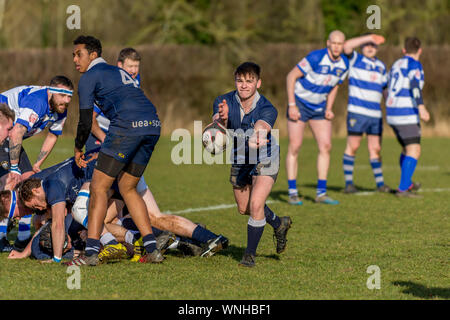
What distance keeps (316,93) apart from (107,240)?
4702 mm

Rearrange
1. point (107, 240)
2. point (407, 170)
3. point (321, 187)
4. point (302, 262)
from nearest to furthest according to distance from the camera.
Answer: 1. point (302, 262)
2. point (107, 240)
3. point (321, 187)
4. point (407, 170)

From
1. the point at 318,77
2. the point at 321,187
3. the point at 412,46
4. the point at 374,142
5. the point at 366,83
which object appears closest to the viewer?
the point at 318,77

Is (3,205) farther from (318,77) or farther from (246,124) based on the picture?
(318,77)

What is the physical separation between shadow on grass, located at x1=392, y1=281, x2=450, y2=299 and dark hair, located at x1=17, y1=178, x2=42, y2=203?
323 centimetres

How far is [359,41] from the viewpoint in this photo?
11.3 metres

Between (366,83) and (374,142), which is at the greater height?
(366,83)

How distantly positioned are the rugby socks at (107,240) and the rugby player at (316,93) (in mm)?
4149

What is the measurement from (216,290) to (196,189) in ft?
23.3

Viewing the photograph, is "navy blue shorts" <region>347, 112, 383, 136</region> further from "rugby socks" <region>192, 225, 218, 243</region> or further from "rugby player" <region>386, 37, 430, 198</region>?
"rugby socks" <region>192, 225, 218, 243</region>

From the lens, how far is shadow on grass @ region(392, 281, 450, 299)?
551 centimetres

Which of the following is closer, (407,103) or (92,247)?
(92,247)

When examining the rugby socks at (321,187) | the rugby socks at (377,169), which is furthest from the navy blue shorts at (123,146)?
the rugby socks at (377,169)

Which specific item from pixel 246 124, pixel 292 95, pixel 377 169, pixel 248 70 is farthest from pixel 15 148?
pixel 377 169

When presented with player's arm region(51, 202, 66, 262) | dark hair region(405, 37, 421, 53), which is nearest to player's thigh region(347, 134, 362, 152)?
dark hair region(405, 37, 421, 53)
